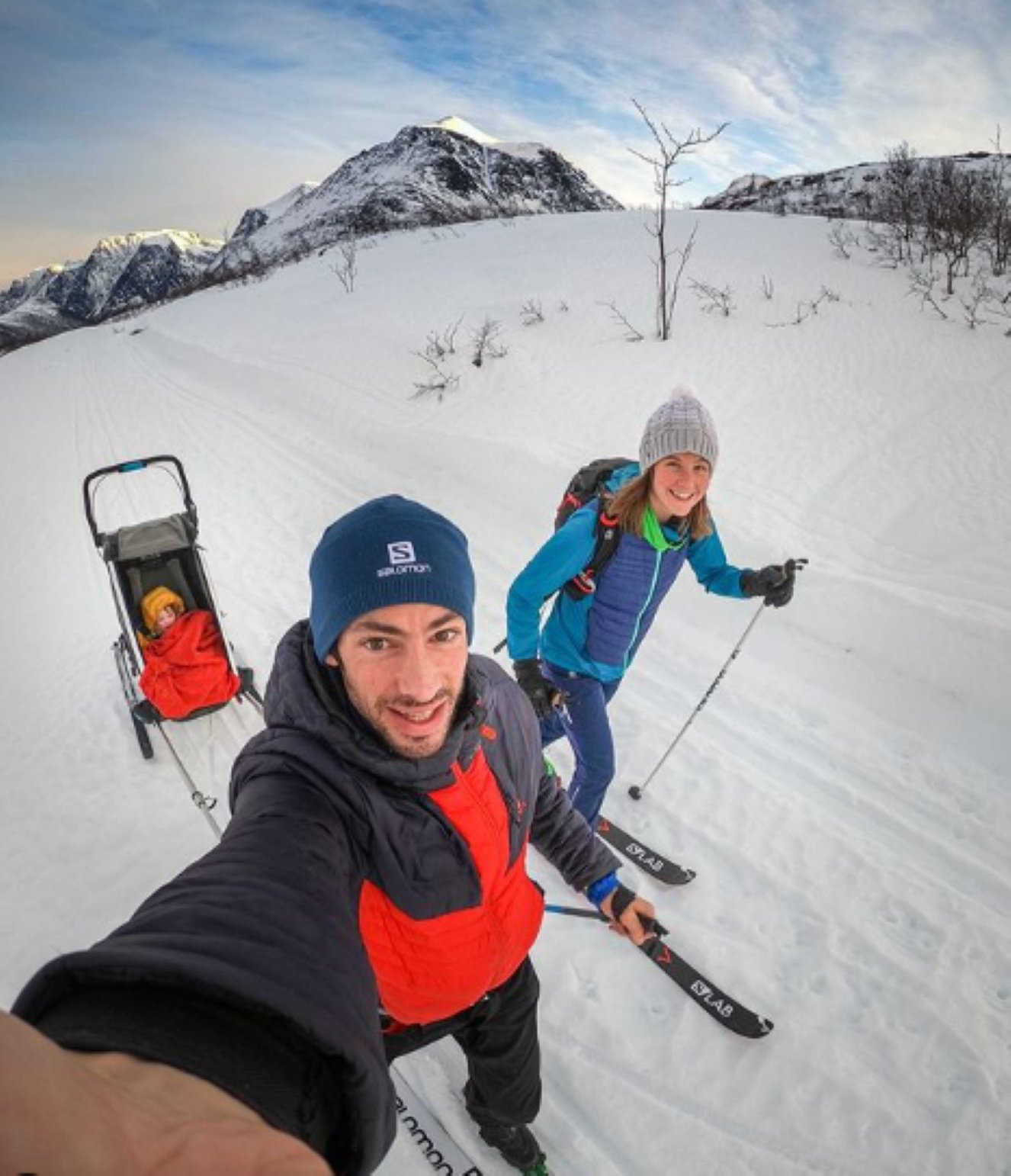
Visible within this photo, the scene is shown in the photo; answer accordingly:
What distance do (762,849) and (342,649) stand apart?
313 centimetres

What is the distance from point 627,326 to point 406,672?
1105cm

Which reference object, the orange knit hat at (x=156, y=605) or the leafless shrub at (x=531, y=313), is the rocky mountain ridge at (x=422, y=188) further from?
the orange knit hat at (x=156, y=605)

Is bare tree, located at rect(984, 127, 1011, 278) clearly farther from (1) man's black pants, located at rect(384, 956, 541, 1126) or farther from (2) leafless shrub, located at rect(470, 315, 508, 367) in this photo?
(1) man's black pants, located at rect(384, 956, 541, 1126)

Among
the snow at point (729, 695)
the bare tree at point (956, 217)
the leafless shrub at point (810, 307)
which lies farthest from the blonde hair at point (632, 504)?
the bare tree at point (956, 217)

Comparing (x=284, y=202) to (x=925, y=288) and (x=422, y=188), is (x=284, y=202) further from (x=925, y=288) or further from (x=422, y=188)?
(x=925, y=288)

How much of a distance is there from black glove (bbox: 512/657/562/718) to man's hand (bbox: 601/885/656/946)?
2.84 feet

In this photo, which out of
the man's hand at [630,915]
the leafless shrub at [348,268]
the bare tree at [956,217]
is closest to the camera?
the man's hand at [630,915]

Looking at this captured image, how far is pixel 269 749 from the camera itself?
129 centimetres

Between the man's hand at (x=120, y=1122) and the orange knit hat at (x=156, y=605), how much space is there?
14.4 feet

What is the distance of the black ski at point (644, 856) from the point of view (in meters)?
3.32

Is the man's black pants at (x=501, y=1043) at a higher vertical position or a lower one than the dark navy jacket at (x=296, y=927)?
lower

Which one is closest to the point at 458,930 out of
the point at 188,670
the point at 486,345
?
the point at 188,670

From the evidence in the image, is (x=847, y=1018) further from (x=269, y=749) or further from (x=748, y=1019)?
(x=269, y=749)

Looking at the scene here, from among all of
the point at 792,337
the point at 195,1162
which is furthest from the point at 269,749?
the point at 792,337
